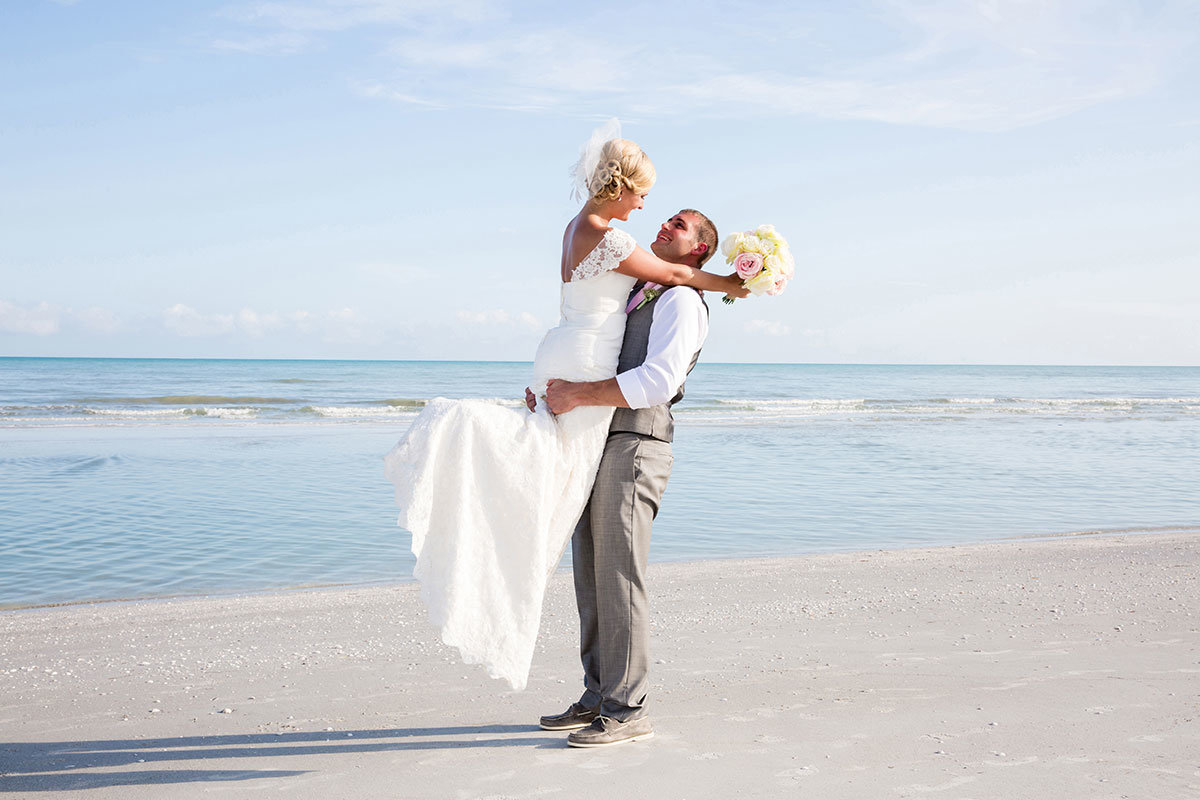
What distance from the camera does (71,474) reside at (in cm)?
1077

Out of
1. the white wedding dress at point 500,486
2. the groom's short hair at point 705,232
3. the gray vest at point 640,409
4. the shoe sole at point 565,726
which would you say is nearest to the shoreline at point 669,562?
the shoe sole at point 565,726

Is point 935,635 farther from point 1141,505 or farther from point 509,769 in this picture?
point 1141,505

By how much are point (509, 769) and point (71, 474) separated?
964cm

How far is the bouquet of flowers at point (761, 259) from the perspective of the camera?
301 centimetres

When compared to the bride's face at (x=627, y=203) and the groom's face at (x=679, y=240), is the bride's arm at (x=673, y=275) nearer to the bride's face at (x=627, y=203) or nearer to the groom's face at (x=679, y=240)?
the groom's face at (x=679, y=240)

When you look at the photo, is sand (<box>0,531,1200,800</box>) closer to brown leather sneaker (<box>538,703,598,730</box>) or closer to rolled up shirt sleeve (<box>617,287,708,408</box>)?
brown leather sneaker (<box>538,703,598,730</box>)

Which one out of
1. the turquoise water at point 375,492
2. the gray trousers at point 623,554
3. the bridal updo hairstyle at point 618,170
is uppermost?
the bridal updo hairstyle at point 618,170

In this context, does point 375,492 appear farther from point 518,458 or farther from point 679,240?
point 679,240

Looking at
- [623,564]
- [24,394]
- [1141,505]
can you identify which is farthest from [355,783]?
[24,394]

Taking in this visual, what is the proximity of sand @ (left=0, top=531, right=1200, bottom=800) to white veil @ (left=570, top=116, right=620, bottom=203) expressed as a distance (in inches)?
72.1

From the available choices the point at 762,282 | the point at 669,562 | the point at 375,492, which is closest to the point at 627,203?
the point at 762,282

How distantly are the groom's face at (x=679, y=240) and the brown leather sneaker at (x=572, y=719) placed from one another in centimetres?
160

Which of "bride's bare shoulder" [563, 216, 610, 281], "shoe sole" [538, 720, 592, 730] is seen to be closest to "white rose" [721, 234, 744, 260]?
"bride's bare shoulder" [563, 216, 610, 281]

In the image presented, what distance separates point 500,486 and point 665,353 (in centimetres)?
67
